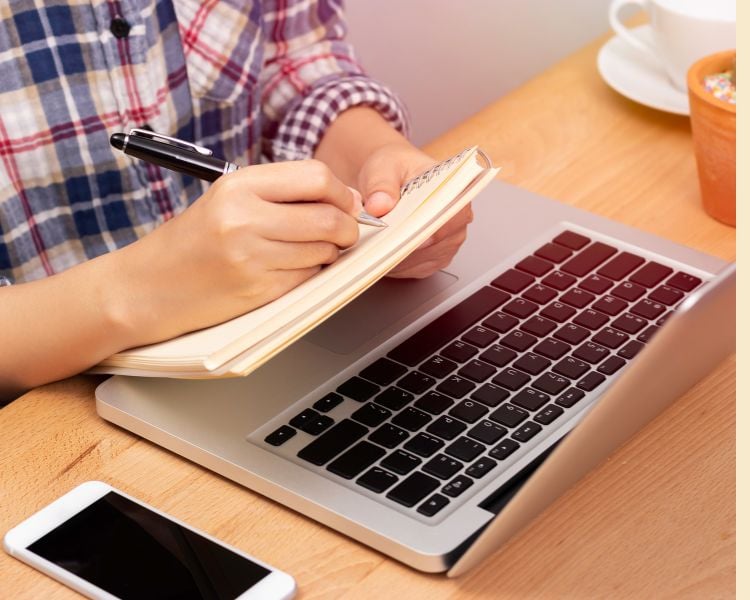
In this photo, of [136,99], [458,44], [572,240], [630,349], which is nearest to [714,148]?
[572,240]

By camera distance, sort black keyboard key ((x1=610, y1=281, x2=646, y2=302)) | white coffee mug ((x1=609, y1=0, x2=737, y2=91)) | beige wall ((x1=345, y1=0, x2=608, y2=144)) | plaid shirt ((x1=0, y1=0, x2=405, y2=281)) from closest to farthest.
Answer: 1. black keyboard key ((x1=610, y1=281, x2=646, y2=302))
2. plaid shirt ((x1=0, y1=0, x2=405, y2=281))
3. white coffee mug ((x1=609, y1=0, x2=737, y2=91))
4. beige wall ((x1=345, y1=0, x2=608, y2=144))

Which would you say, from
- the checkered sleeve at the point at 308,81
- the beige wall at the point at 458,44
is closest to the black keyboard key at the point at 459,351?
the checkered sleeve at the point at 308,81

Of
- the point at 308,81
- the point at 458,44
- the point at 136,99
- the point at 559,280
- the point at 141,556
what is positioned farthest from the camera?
the point at 458,44

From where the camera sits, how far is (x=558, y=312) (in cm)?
77

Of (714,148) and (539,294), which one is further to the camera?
(714,148)


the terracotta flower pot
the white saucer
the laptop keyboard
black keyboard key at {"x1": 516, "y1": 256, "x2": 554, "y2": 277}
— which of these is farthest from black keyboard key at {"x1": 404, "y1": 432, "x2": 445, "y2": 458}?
the white saucer

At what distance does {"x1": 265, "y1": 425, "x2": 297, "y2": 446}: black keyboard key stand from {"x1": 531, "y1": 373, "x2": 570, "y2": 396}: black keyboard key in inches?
6.0

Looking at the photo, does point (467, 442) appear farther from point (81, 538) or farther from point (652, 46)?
point (652, 46)

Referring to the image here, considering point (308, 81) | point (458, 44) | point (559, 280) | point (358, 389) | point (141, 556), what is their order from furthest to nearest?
point (458, 44), point (308, 81), point (559, 280), point (358, 389), point (141, 556)

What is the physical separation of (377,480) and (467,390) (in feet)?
0.32

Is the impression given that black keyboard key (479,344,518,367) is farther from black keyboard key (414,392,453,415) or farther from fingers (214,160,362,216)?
fingers (214,160,362,216)

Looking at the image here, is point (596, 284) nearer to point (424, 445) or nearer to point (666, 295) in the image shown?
point (666, 295)

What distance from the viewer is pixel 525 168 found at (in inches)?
39.9

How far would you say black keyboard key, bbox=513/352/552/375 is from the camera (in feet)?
2.33
